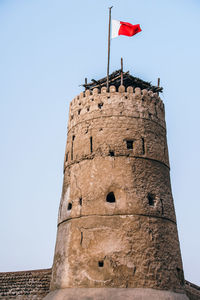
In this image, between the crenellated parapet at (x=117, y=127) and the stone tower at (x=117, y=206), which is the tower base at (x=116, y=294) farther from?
the crenellated parapet at (x=117, y=127)

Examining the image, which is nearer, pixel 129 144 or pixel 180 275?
pixel 180 275

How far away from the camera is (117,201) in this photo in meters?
13.1

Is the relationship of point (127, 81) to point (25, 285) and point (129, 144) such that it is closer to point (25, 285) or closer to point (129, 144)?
point (129, 144)

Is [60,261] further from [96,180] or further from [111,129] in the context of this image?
[111,129]

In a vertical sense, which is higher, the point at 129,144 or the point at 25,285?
the point at 129,144

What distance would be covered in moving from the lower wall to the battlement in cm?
707

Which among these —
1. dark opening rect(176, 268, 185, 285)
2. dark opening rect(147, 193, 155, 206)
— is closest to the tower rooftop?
dark opening rect(147, 193, 155, 206)

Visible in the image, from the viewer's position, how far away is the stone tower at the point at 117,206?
39.6 ft

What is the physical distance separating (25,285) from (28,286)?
25 centimetres

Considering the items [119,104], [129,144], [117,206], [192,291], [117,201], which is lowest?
[192,291]

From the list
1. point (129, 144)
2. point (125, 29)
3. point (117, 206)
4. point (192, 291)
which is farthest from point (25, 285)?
point (125, 29)

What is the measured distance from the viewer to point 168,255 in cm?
1291

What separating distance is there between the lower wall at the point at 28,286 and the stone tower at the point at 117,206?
2.45 m

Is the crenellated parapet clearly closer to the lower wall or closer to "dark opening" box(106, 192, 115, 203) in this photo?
"dark opening" box(106, 192, 115, 203)
